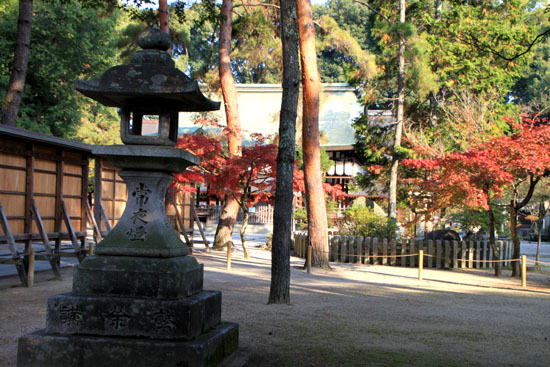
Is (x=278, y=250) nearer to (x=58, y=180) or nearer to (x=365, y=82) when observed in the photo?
(x=58, y=180)

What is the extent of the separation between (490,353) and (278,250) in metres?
3.74

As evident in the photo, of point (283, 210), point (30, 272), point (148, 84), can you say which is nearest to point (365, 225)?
point (283, 210)

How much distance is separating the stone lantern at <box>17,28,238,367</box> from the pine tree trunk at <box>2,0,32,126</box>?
9.94 metres

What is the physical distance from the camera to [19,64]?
47.0 ft

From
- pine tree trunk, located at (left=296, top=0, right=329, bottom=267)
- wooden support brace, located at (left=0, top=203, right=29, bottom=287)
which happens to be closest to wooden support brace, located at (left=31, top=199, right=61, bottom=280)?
wooden support brace, located at (left=0, top=203, right=29, bottom=287)

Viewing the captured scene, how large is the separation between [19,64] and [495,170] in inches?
508

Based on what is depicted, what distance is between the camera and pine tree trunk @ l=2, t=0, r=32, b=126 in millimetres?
14125

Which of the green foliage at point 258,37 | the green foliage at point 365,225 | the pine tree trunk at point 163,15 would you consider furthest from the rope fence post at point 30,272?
the green foliage at point 258,37

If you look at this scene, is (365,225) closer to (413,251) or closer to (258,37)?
(413,251)

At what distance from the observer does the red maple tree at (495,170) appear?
1311 cm

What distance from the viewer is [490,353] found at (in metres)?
6.02

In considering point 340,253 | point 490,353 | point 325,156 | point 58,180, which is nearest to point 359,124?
point 325,156

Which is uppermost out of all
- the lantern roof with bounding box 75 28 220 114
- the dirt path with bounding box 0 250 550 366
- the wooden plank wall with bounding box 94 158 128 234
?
the lantern roof with bounding box 75 28 220 114

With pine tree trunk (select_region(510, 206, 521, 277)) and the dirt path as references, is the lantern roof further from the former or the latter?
pine tree trunk (select_region(510, 206, 521, 277))
